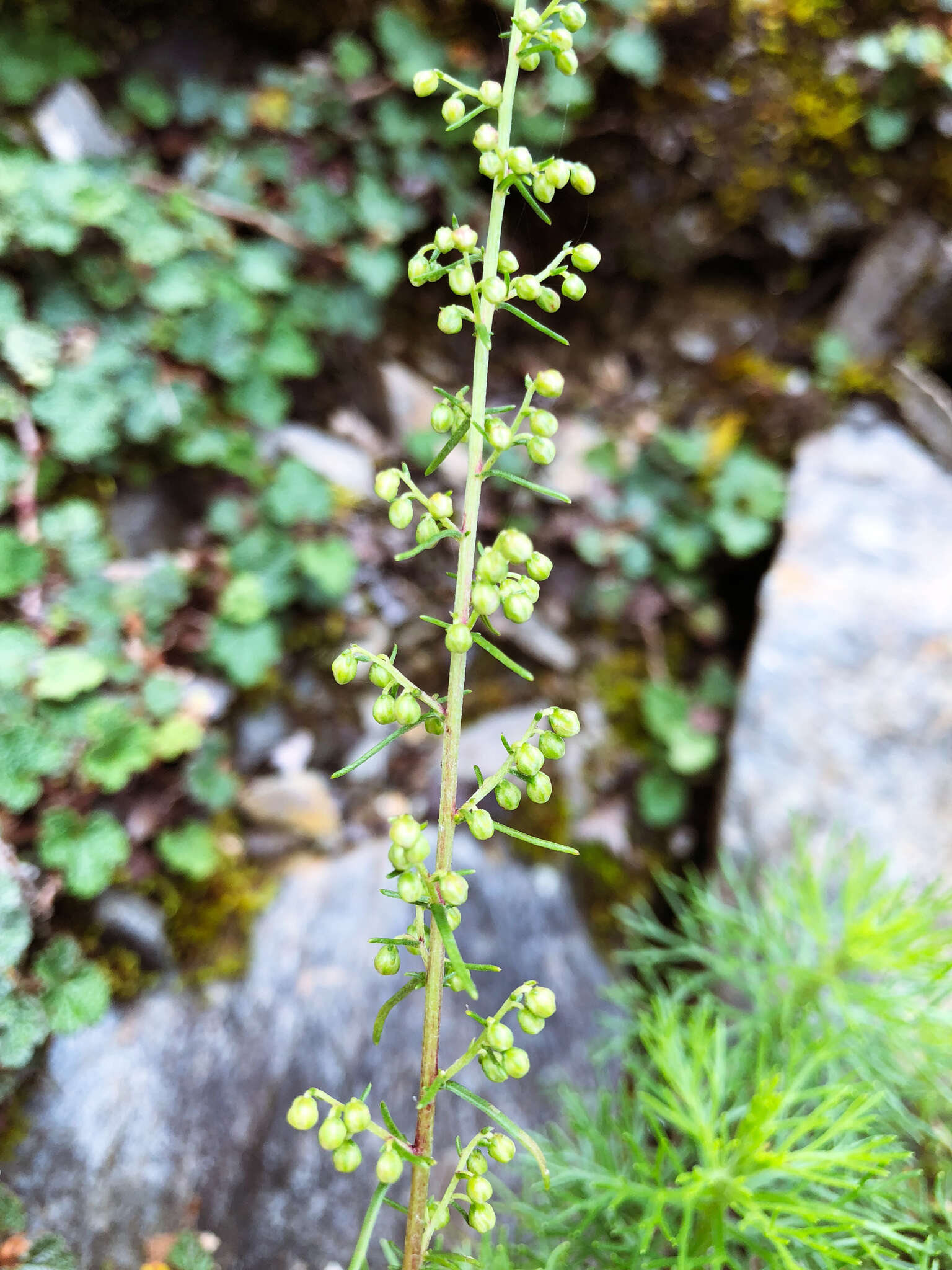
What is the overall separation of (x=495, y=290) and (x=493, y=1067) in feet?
2.96

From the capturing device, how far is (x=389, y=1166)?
2.80 feet

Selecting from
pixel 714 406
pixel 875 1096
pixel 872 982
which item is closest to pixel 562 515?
pixel 714 406

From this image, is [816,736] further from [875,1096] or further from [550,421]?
[550,421]

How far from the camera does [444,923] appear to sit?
2.86 feet

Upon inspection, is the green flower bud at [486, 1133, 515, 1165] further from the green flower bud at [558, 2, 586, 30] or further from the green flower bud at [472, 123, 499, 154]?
the green flower bud at [558, 2, 586, 30]

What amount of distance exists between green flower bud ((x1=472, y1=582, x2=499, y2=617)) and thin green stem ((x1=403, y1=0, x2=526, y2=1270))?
0.03 metres

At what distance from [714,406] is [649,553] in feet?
1.99

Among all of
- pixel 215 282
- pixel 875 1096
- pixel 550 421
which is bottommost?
pixel 875 1096

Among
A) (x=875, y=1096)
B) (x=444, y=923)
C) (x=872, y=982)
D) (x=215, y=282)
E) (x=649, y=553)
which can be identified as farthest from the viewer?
(x=649, y=553)

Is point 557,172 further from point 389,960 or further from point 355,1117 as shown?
point 355,1117

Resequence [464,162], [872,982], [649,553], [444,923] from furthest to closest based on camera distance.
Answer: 1. [649,553]
2. [464,162]
3. [872,982]
4. [444,923]

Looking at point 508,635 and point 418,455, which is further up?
point 418,455

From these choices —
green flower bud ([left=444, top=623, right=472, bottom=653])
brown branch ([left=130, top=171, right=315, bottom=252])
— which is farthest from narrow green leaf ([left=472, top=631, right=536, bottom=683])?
brown branch ([left=130, top=171, right=315, bottom=252])

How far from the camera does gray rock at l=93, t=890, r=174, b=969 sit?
1908mm
